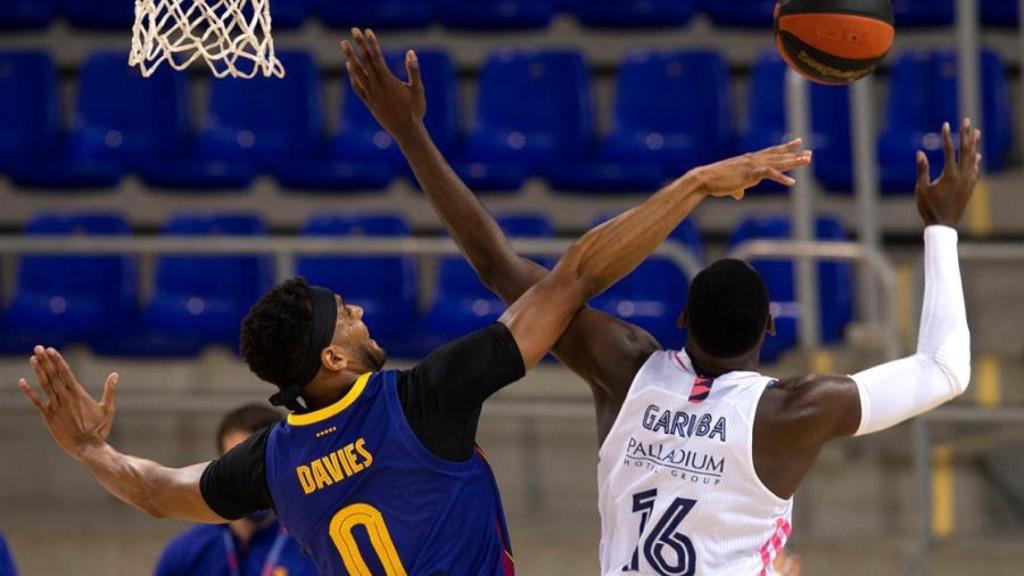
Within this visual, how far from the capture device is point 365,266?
9.13m

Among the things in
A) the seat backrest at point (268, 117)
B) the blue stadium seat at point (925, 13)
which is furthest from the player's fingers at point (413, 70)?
the blue stadium seat at point (925, 13)

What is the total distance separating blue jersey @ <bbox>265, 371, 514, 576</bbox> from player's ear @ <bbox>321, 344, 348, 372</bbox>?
59 millimetres

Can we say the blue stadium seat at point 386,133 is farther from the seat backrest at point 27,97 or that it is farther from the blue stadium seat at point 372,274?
the seat backrest at point 27,97

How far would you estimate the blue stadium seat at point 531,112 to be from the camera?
9977 millimetres

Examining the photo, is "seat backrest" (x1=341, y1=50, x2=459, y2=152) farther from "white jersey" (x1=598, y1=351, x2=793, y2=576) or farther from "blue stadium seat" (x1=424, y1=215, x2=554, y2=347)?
"white jersey" (x1=598, y1=351, x2=793, y2=576)

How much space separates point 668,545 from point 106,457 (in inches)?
56.6

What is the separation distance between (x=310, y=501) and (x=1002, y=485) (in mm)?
4108

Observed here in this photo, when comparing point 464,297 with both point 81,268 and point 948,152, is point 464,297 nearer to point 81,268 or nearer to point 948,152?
point 81,268

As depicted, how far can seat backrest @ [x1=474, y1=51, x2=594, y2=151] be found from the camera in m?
10.1

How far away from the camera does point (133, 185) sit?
9.91 m

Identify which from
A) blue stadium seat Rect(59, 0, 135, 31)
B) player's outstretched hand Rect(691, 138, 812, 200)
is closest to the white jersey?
player's outstretched hand Rect(691, 138, 812, 200)

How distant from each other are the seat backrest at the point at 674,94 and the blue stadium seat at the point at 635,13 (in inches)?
10.7

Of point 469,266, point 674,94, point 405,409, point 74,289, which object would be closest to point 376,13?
point 674,94

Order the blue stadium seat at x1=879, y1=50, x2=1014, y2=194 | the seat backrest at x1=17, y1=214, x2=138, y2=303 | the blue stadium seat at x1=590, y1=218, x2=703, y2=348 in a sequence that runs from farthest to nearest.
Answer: the blue stadium seat at x1=879, y1=50, x2=1014, y2=194 < the seat backrest at x1=17, y1=214, x2=138, y2=303 < the blue stadium seat at x1=590, y1=218, x2=703, y2=348
